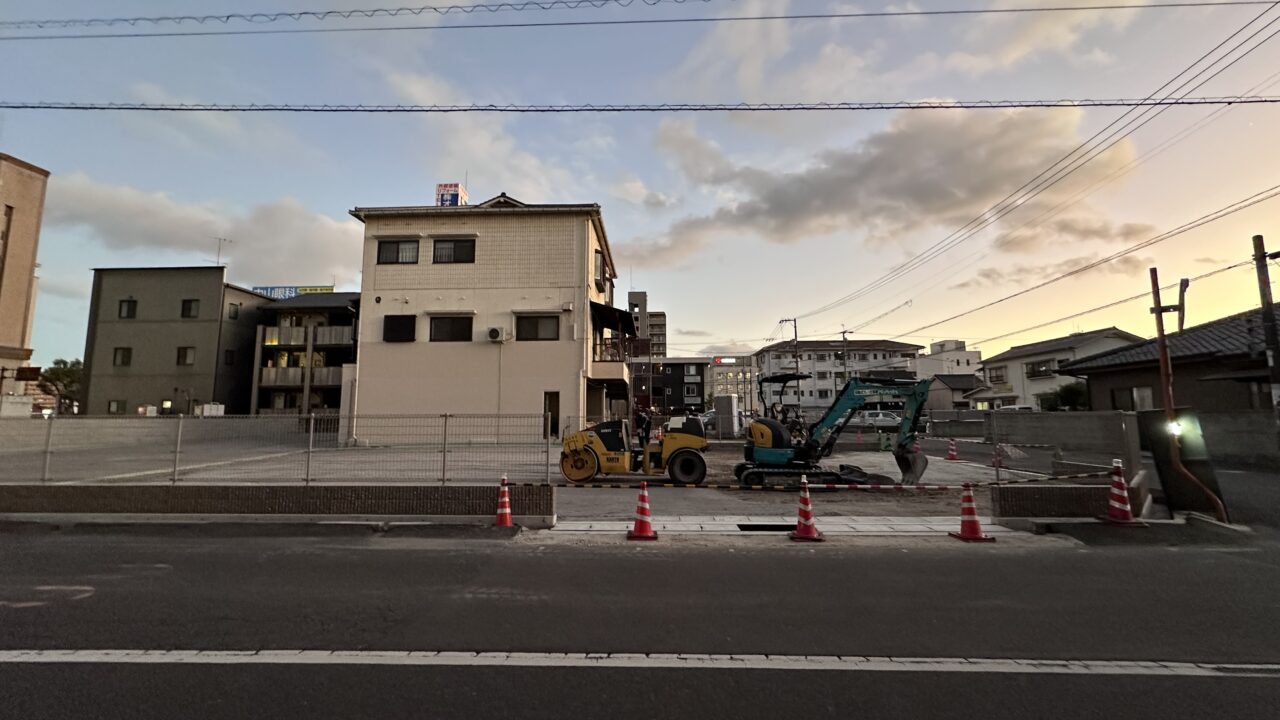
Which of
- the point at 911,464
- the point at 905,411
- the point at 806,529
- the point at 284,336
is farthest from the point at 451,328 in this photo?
the point at 806,529

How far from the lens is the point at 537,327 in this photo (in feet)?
85.9

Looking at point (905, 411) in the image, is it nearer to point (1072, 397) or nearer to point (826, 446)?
point (826, 446)

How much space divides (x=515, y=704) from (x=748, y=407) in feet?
251

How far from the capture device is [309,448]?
948cm

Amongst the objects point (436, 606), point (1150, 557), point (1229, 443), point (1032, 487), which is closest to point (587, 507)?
point (436, 606)

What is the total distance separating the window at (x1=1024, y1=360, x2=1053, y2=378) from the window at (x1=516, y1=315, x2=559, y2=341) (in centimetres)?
4500

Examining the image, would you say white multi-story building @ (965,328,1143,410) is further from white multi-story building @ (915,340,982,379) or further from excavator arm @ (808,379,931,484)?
excavator arm @ (808,379,931,484)

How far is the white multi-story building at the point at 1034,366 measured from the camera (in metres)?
47.8

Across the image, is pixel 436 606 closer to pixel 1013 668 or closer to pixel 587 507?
pixel 1013 668

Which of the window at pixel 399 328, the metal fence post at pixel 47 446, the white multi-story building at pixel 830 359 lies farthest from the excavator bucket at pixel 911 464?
the white multi-story building at pixel 830 359

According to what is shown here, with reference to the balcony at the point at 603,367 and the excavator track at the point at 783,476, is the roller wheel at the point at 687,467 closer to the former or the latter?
the excavator track at the point at 783,476

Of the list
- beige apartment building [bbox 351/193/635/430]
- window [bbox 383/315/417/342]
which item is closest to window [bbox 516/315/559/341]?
beige apartment building [bbox 351/193/635/430]

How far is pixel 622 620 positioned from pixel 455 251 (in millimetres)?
24875

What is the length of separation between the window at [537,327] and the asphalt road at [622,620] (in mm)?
18598
